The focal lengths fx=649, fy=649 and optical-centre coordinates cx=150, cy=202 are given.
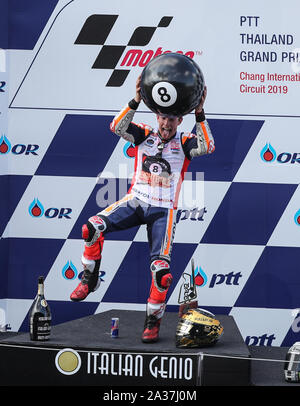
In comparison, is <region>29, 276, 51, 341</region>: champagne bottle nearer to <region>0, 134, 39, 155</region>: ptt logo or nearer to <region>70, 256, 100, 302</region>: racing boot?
<region>70, 256, 100, 302</region>: racing boot

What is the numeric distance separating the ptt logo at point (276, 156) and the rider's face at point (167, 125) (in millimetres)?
1099

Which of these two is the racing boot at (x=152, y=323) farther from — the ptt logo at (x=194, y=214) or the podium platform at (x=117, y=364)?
the ptt logo at (x=194, y=214)

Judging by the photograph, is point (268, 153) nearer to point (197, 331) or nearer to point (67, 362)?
point (197, 331)

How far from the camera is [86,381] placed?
125 inches

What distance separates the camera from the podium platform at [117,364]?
308 cm

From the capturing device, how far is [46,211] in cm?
448

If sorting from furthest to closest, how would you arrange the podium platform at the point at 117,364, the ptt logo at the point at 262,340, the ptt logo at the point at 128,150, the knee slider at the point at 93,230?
the ptt logo at the point at 128,150 → the ptt logo at the point at 262,340 → the knee slider at the point at 93,230 → the podium platform at the point at 117,364

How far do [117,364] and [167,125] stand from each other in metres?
1.26

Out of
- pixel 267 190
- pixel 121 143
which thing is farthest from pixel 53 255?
pixel 267 190

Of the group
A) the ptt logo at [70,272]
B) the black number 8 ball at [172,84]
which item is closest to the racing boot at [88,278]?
the black number 8 ball at [172,84]

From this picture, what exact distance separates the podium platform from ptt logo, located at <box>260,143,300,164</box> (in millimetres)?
1532
